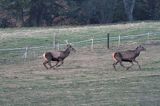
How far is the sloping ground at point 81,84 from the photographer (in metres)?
20.5

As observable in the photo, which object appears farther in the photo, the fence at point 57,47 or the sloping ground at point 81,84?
the fence at point 57,47

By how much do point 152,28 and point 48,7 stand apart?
2690 cm

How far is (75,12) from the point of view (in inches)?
3383

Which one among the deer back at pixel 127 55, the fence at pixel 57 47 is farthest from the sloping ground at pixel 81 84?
the fence at pixel 57 47

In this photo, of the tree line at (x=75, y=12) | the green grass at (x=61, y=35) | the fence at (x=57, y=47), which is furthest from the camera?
the tree line at (x=75, y=12)

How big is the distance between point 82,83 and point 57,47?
19.5m

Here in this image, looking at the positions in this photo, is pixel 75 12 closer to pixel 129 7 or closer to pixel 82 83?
pixel 129 7

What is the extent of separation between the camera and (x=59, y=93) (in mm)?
22531

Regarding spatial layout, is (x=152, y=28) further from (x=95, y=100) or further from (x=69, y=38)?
(x=95, y=100)

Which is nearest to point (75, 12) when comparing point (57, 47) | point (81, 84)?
point (57, 47)

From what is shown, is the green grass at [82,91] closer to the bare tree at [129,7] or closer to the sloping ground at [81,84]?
the sloping ground at [81,84]

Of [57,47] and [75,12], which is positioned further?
[75,12]

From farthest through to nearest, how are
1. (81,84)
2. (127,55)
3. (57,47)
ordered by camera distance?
(57,47) → (127,55) → (81,84)

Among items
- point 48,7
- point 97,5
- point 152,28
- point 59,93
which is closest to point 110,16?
point 97,5
